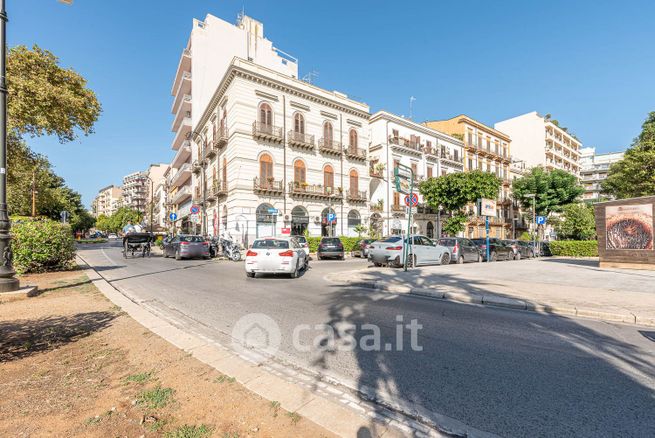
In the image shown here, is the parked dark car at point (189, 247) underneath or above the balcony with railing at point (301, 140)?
underneath

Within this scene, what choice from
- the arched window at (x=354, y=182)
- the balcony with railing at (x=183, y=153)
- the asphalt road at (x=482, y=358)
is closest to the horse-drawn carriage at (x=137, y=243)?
the asphalt road at (x=482, y=358)

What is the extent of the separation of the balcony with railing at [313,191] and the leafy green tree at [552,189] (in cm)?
2635

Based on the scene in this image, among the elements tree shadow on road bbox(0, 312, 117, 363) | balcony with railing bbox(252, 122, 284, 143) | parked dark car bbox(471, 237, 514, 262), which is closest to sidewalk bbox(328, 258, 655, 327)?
tree shadow on road bbox(0, 312, 117, 363)

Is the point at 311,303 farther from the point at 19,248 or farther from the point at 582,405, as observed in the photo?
the point at 19,248

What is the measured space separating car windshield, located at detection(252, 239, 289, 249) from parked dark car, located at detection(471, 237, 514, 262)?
48.9 feet

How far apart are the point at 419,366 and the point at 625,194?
4323 centimetres

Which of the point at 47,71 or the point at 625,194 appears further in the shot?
the point at 625,194

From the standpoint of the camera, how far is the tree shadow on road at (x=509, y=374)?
2652mm

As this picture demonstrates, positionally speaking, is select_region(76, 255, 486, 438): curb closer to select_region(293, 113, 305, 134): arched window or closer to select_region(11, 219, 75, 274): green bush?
select_region(11, 219, 75, 274): green bush

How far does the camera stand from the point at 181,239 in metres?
19.5

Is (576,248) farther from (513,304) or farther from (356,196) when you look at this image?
(513,304)

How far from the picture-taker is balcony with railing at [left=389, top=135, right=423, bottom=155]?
36.8m

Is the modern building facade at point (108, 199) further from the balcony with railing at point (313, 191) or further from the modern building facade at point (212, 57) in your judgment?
the balcony with railing at point (313, 191)

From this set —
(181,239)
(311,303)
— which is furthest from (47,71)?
(311,303)
